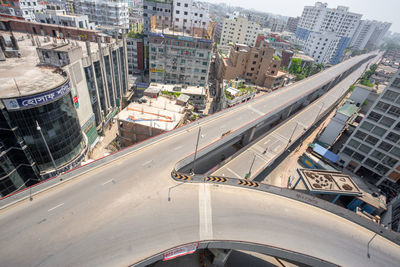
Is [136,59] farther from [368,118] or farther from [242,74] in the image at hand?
[368,118]

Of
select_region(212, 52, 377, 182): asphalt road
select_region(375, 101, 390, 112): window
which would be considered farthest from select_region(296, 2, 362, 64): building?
select_region(375, 101, 390, 112): window

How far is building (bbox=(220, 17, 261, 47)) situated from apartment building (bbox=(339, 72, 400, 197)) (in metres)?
112

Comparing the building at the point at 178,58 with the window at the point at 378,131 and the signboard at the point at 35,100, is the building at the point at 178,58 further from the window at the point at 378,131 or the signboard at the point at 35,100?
the window at the point at 378,131

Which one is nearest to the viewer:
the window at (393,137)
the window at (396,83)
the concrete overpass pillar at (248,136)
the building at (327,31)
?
the window at (396,83)

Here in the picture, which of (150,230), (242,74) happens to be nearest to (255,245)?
(150,230)

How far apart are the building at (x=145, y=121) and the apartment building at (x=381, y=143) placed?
48.8 m

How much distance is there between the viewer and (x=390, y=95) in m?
42.5

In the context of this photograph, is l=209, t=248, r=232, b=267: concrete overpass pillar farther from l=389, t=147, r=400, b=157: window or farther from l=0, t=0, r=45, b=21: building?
l=0, t=0, r=45, b=21: building

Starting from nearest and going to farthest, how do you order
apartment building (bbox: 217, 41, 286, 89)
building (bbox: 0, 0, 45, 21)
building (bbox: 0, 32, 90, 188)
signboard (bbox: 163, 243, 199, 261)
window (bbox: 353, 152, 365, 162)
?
signboard (bbox: 163, 243, 199, 261) < building (bbox: 0, 32, 90, 188) < window (bbox: 353, 152, 365, 162) < building (bbox: 0, 0, 45, 21) < apartment building (bbox: 217, 41, 286, 89)

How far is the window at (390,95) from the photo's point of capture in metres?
41.8

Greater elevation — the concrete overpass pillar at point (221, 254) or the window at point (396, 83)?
the window at point (396, 83)

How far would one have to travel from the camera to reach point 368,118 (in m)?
46.5

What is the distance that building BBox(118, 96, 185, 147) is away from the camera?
43.6 m

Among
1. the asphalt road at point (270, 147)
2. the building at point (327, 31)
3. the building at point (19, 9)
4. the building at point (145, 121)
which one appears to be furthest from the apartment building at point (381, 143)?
the building at point (19, 9)
